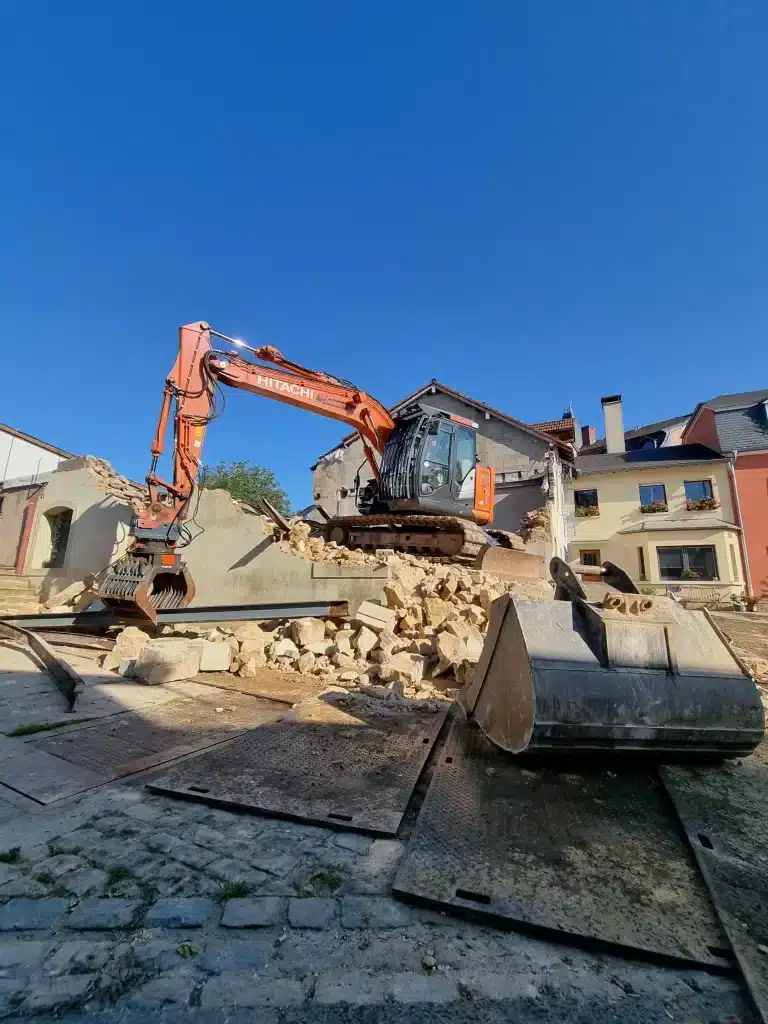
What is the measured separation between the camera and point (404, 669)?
495 cm

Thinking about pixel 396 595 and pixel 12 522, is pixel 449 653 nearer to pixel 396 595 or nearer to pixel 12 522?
pixel 396 595

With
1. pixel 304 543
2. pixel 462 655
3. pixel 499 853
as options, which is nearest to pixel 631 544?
pixel 304 543

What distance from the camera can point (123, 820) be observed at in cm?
213

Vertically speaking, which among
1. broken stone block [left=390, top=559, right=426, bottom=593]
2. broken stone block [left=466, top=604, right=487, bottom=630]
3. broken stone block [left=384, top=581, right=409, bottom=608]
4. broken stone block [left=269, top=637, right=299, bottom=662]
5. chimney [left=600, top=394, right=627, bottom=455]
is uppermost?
chimney [left=600, top=394, right=627, bottom=455]

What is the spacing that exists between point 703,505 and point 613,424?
7.10 meters

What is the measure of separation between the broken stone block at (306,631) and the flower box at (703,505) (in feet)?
69.6

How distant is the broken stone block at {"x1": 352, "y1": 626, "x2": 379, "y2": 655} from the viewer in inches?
229

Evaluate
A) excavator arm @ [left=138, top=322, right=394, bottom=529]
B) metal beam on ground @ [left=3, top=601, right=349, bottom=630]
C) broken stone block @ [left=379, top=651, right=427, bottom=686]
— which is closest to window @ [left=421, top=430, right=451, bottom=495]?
excavator arm @ [left=138, top=322, right=394, bottom=529]

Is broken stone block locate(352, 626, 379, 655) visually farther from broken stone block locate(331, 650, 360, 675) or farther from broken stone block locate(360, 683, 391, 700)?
broken stone block locate(360, 683, 391, 700)

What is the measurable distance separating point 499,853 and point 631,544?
23.4 meters

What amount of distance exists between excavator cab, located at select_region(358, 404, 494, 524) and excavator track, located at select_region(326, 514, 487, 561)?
317 millimetres

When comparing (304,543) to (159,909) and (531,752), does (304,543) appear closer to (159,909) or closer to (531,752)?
(531,752)

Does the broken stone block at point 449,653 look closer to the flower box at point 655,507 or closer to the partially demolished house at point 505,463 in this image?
the partially demolished house at point 505,463

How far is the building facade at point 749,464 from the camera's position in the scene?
20.6 meters
